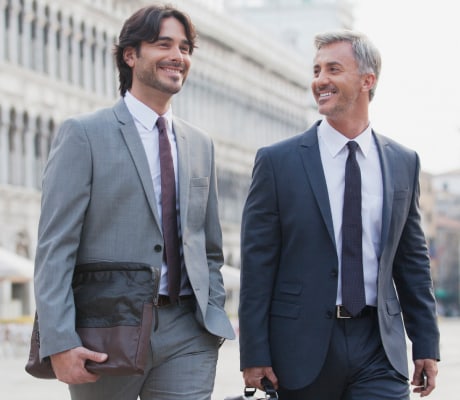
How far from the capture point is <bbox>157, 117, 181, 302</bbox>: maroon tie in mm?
5301

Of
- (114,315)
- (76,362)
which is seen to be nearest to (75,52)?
(114,315)

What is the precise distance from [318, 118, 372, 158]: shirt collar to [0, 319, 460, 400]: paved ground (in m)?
8.28

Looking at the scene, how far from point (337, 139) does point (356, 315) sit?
82 cm

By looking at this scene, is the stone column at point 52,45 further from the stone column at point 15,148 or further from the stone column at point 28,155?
the stone column at point 15,148

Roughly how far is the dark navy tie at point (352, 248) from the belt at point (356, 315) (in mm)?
22

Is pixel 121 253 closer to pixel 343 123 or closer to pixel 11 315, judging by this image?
pixel 343 123

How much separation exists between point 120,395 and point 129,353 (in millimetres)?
336

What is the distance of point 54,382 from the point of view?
20.0m

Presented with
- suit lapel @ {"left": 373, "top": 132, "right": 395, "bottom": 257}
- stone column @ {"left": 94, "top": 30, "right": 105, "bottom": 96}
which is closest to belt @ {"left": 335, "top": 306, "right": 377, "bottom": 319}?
suit lapel @ {"left": 373, "top": 132, "right": 395, "bottom": 257}

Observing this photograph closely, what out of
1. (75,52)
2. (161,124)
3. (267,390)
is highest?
(75,52)

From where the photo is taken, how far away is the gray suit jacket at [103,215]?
5.07m

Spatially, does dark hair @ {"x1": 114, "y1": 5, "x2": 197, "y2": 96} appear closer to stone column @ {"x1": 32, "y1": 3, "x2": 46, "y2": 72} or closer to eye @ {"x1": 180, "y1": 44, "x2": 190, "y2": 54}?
eye @ {"x1": 180, "y1": 44, "x2": 190, "y2": 54}

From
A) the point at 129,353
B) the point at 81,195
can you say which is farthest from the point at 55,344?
the point at 81,195

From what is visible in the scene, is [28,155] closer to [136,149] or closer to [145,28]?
[145,28]
